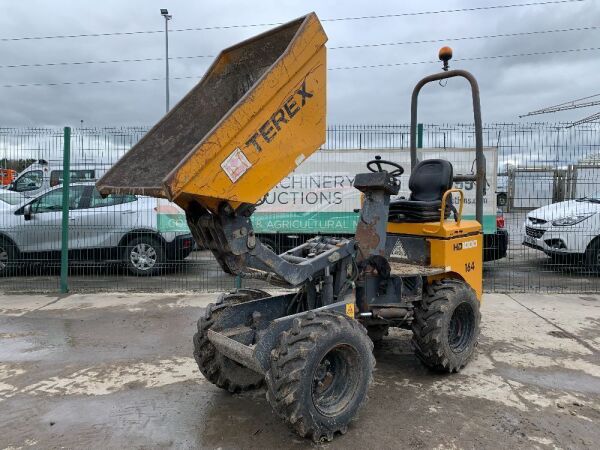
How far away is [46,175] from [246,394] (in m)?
7.10

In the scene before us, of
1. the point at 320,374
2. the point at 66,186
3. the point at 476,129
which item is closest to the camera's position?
the point at 320,374

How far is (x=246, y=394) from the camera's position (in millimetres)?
4242

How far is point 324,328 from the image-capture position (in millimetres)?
3342

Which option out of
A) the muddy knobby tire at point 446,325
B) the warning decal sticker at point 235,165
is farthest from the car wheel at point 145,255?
the warning decal sticker at point 235,165

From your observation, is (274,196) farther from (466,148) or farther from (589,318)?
(589,318)

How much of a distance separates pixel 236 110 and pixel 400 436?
98.7 inches

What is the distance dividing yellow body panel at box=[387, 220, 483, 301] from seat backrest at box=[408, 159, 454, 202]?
0.33 meters

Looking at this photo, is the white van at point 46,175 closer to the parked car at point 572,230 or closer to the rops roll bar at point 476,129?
the rops roll bar at point 476,129

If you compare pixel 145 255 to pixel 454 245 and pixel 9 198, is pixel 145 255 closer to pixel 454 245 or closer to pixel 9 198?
pixel 9 198

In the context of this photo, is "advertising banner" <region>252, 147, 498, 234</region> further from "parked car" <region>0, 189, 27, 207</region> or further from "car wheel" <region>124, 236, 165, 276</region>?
"parked car" <region>0, 189, 27, 207</region>

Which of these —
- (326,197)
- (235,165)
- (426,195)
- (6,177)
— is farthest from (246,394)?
(6,177)

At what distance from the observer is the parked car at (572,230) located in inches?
356

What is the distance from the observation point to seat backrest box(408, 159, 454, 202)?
5.06m

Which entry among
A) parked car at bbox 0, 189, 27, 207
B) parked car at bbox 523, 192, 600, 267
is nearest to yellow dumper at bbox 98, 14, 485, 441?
parked car at bbox 523, 192, 600, 267
